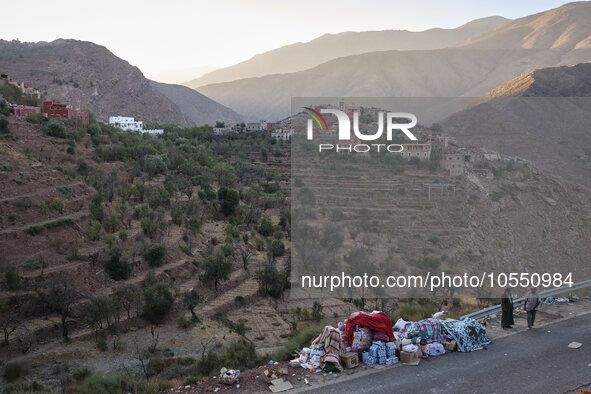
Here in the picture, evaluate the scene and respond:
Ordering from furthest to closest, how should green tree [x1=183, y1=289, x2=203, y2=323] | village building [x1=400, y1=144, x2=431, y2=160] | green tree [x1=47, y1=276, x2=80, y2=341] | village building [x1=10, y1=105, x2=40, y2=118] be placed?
1. village building [x1=10, y1=105, x2=40, y2=118]
2. village building [x1=400, y1=144, x2=431, y2=160]
3. green tree [x1=183, y1=289, x2=203, y2=323]
4. green tree [x1=47, y1=276, x2=80, y2=341]

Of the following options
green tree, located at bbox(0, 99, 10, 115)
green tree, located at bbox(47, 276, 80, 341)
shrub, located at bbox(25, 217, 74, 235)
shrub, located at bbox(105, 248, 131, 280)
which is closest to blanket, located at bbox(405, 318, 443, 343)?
green tree, located at bbox(47, 276, 80, 341)

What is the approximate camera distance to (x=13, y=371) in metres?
8.54

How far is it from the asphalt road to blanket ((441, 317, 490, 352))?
Answer: 0.33 feet

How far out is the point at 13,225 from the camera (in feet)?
41.9

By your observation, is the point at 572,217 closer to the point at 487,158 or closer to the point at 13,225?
the point at 487,158

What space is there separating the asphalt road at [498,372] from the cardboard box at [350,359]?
0.63 ft

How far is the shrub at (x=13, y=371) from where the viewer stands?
848 cm

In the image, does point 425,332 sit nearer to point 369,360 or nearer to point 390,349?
point 390,349

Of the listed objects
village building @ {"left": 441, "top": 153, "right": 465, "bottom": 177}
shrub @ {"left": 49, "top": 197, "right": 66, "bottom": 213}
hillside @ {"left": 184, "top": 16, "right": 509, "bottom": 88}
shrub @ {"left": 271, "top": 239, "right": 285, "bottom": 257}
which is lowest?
shrub @ {"left": 271, "top": 239, "right": 285, "bottom": 257}

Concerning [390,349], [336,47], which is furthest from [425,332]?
[336,47]

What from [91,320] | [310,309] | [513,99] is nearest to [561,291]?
[310,309]

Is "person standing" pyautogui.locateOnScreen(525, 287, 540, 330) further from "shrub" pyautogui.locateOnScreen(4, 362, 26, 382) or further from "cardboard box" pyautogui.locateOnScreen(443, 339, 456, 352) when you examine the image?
"shrub" pyautogui.locateOnScreen(4, 362, 26, 382)

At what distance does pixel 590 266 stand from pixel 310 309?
11756 millimetres

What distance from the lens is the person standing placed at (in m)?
6.82
